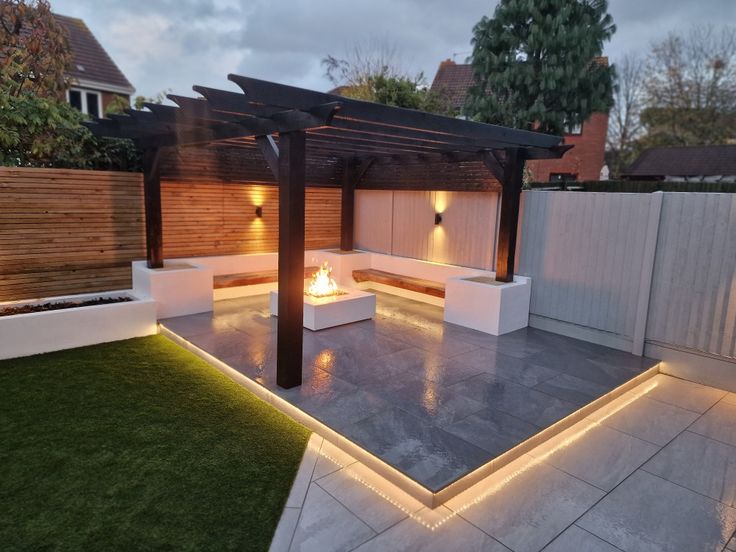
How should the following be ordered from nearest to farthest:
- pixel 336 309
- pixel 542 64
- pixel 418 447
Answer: pixel 418 447 < pixel 336 309 < pixel 542 64

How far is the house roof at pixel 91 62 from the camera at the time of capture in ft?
51.8

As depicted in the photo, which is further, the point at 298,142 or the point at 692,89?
the point at 692,89

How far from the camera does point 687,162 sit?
21.6 metres

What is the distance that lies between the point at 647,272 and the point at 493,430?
3.36m

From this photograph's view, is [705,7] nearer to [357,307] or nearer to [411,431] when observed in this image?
[357,307]

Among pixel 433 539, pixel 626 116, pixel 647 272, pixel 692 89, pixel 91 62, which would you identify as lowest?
pixel 433 539

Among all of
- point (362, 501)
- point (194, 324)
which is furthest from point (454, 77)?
point (362, 501)

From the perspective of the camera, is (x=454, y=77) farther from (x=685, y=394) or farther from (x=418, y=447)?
(x=418, y=447)

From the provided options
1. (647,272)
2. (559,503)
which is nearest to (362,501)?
(559,503)

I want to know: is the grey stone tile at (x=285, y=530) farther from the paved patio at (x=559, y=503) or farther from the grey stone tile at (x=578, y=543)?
the grey stone tile at (x=578, y=543)

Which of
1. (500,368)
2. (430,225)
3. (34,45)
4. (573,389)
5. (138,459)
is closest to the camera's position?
(138,459)

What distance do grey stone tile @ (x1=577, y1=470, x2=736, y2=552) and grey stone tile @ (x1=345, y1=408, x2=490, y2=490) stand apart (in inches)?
34.1

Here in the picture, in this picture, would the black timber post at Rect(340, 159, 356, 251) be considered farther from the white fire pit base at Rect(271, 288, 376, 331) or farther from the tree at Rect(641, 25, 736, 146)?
the tree at Rect(641, 25, 736, 146)

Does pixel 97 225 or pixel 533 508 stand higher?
pixel 97 225
